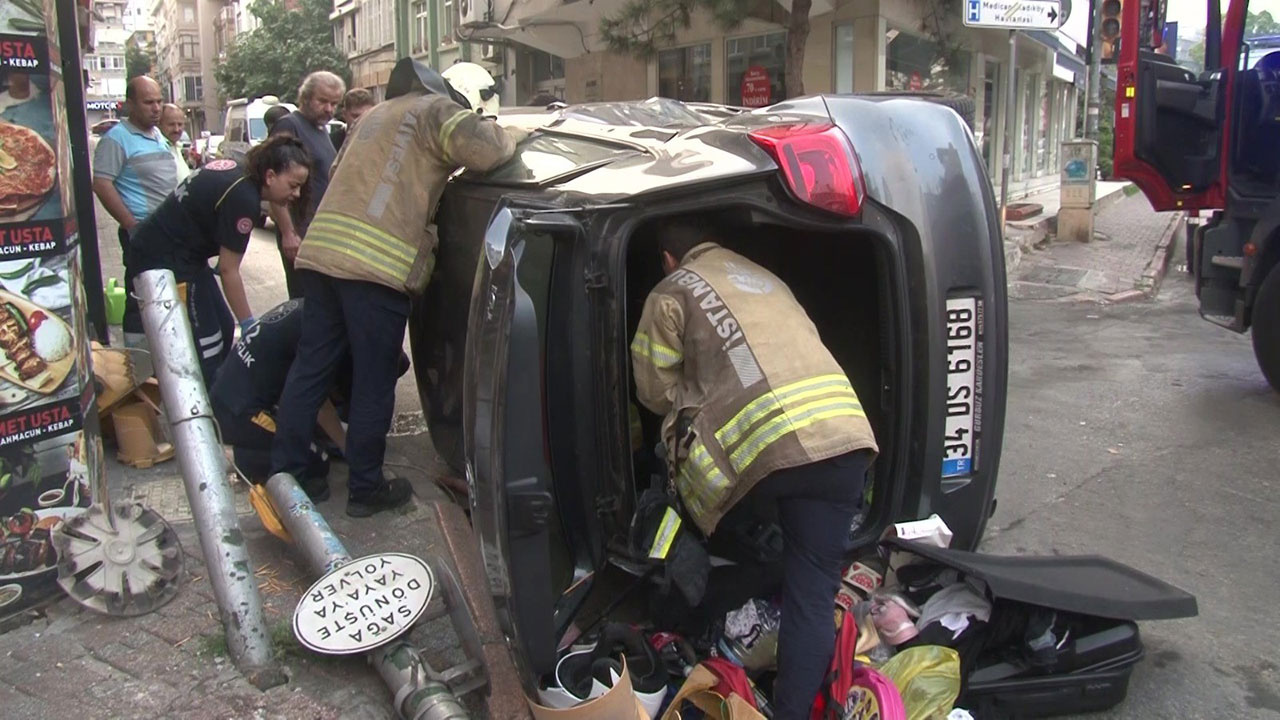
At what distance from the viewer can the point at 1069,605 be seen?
2.80 metres

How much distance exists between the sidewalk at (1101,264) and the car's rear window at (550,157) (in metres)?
7.76

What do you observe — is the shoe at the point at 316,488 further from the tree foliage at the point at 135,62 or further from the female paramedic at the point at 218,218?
the tree foliage at the point at 135,62

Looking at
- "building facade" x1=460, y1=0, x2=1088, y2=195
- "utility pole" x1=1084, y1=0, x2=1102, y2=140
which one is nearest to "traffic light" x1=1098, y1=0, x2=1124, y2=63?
"building facade" x1=460, y1=0, x2=1088, y2=195

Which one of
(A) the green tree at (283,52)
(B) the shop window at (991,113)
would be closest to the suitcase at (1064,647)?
(B) the shop window at (991,113)

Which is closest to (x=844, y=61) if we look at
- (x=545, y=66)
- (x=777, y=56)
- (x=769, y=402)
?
(x=777, y=56)

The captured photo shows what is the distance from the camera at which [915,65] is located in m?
14.1

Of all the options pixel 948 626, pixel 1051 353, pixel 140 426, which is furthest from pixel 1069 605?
pixel 1051 353

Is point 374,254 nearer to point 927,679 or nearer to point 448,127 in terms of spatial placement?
point 448,127

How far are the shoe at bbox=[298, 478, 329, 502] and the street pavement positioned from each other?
0.06 metres

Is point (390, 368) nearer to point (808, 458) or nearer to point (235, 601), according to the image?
point (235, 601)

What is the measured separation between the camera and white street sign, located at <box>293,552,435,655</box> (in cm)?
276

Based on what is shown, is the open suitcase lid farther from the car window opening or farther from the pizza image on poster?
the pizza image on poster

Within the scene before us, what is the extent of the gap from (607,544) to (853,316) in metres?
1.19

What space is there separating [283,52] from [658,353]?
3827 centimetres
